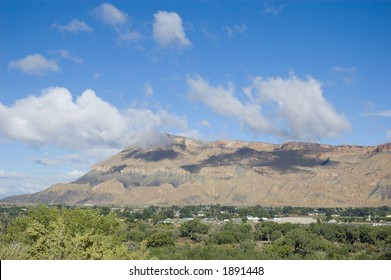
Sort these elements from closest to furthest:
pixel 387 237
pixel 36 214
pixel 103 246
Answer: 1. pixel 103 246
2. pixel 36 214
3. pixel 387 237

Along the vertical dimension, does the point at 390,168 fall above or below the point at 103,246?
above

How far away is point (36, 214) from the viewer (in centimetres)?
3519

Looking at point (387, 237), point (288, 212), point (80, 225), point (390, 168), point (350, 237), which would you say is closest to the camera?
point (80, 225)

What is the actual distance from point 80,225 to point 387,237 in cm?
4561

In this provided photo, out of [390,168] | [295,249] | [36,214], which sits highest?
[390,168]

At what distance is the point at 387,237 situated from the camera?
6097 cm
